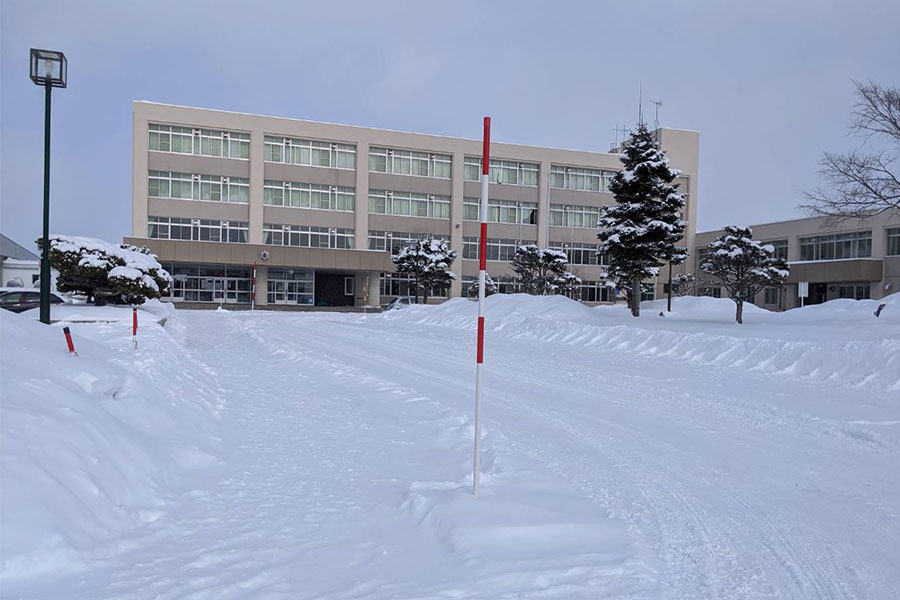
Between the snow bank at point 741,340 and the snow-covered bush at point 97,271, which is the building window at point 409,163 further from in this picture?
the snow-covered bush at point 97,271

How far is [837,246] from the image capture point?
55.5 metres

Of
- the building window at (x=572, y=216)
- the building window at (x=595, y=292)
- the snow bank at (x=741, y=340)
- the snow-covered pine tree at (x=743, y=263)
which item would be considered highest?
the building window at (x=572, y=216)

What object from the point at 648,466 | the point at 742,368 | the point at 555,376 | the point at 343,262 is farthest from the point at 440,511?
the point at 343,262

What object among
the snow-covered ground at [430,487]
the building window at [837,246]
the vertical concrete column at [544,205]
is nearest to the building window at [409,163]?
the vertical concrete column at [544,205]

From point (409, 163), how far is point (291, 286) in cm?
1654

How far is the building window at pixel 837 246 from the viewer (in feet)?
175

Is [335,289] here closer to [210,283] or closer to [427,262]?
[210,283]

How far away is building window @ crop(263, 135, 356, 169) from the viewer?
188ft

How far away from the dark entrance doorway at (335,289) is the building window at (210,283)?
6595 mm

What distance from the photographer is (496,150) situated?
63.9m

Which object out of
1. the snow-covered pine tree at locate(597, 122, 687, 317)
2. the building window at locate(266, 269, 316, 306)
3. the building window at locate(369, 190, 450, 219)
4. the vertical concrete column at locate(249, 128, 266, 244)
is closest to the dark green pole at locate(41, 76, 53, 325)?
the snow-covered pine tree at locate(597, 122, 687, 317)

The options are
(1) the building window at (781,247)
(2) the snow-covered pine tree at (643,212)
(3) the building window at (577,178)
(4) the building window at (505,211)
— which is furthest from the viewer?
(3) the building window at (577,178)

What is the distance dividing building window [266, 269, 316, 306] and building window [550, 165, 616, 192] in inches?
1070

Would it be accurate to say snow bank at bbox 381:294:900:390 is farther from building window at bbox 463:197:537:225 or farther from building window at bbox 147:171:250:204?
building window at bbox 463:197:537:225
